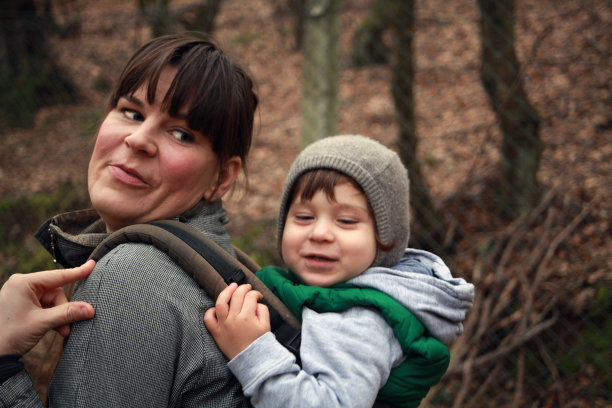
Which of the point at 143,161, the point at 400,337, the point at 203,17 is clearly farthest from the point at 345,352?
the point at 203,17

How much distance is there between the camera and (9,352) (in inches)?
48.0

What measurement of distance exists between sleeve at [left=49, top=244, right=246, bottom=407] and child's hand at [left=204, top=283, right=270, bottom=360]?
0.11ft

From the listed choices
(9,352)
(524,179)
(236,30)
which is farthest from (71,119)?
(9,352)

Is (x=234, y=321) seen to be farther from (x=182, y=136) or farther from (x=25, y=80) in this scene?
(x=25, y=80)

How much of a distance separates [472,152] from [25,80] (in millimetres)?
5905

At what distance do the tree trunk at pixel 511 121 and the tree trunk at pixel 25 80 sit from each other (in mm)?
5181

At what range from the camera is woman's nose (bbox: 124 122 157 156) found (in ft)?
4.81

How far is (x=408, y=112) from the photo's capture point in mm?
4344

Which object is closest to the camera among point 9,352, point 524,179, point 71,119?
point 9,352

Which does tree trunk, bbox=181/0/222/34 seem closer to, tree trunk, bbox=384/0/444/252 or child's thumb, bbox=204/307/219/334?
tree trunk, bbox=384/0/444/252

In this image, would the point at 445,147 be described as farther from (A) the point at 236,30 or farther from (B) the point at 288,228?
(B) the point at 288,228

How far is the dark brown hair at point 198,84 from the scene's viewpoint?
148 cm

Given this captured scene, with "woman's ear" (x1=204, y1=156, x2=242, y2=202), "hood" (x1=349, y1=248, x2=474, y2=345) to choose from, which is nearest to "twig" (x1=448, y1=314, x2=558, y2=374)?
"hood" (x1=349, y1=248, x2=474, y2=345)

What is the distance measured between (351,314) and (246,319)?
12.8 inches
